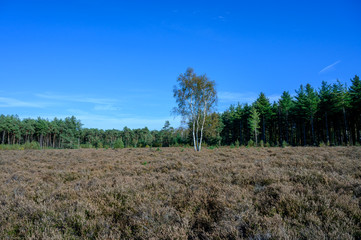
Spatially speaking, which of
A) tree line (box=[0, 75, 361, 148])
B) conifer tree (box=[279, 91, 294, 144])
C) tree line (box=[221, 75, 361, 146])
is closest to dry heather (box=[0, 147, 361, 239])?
tree line (box=[0, 75, 361, 148])

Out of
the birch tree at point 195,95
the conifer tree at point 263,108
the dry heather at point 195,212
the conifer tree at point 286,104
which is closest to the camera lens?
the dry heather at point 195,212

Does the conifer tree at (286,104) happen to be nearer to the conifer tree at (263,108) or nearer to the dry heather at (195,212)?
the conifer tree at (263,108)

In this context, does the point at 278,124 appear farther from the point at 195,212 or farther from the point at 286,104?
the point at 195,212

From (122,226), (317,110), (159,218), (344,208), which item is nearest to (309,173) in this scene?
(344,208)

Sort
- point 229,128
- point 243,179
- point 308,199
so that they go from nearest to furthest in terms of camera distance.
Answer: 1. point 308,199
2. point 243,179
3. point 229,128

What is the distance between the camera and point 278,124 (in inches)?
2100

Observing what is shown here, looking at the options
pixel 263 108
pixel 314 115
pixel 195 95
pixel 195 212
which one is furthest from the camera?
pixel 263 108

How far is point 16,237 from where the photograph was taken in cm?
319

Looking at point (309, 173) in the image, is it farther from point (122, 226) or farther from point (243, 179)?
point (122, 226)

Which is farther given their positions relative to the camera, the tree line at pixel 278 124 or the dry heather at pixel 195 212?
the tree line at pixel 278 124

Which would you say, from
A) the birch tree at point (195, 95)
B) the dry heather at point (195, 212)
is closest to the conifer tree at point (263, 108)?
the birch tree at point (195, 95)

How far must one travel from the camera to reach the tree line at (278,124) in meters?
37.5

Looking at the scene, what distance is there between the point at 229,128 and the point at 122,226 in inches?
2617

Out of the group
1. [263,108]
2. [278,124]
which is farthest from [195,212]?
[278,124]
